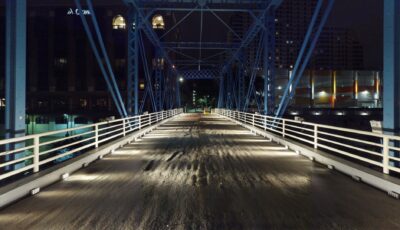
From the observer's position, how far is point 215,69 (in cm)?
7038

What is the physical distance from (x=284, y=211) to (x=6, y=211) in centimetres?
422

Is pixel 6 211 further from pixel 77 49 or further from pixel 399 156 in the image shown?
pixel 77 49

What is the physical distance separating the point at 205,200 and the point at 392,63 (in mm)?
5088

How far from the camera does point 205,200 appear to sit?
21.2 feet

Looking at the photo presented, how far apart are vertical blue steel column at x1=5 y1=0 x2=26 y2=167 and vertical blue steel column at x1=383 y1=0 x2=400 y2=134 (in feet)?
25.8

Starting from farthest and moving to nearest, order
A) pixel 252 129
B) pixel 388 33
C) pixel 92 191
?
pixel 252 129 < pixel 388 33 < pixel 92 191

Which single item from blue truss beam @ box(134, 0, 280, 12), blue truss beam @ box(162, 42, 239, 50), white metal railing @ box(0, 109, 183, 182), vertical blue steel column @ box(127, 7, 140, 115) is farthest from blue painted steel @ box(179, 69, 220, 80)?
vertical blue steel column @ box(127, 7, 140, 115)

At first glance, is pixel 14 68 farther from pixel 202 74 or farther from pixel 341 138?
pixel 202 74

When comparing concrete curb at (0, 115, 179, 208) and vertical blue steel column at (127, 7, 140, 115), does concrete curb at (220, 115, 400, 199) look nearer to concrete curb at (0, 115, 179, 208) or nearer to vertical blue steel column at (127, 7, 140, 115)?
concrete curb at (0, 115, 179, 208)

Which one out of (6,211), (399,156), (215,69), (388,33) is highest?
(215,69)

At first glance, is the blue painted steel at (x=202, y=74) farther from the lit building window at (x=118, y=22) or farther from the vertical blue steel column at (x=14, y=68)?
the vertical blue steel column at (x=14, y=68)

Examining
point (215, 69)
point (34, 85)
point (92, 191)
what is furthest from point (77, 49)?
point (92, 191)

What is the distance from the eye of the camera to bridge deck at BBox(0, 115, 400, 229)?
17.4 feet

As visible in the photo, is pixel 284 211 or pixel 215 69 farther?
pixel 215 69
